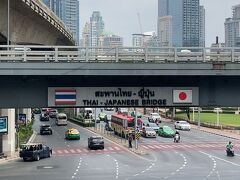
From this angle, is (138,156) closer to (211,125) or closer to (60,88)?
(60,88)

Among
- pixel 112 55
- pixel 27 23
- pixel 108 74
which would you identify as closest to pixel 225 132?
pixel 27 23

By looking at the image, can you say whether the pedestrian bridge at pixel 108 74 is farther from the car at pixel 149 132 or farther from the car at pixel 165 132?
the car at pixel 165 132

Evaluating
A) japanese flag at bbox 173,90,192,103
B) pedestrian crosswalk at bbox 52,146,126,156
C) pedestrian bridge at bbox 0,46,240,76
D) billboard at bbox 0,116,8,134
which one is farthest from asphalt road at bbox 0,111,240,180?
pedestrian bridge at bbox 0,46,240,76

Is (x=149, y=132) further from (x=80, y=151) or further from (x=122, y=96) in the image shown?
(x=122, y=96)

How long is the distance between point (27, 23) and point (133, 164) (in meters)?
16.8

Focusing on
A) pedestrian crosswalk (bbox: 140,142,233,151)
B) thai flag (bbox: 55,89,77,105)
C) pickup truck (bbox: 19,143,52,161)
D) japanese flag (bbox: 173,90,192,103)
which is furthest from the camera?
pedestrian crosswalk (bbox: 140,142,233,151)

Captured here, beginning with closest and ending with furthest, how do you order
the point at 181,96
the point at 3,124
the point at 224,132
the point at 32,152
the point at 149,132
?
the point at 181,96 → the point at 32,152 → the point at 3,124 → the point at 149,132 → the point at 224,132

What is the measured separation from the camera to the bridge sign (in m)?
24.6

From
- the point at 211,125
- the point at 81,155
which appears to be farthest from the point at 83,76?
the point at 211,125

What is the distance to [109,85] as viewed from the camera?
25.3 meters

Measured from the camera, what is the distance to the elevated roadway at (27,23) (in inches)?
1606

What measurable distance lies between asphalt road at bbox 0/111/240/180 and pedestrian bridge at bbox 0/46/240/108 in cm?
1090

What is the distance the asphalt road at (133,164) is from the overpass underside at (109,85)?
10.6 metres

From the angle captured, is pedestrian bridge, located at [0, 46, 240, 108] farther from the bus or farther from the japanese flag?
the bus
